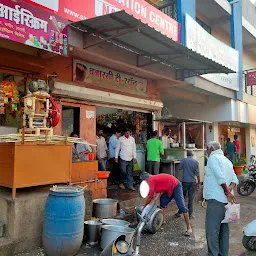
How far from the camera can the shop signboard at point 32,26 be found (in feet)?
15.8

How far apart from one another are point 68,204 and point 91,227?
0.92 meters

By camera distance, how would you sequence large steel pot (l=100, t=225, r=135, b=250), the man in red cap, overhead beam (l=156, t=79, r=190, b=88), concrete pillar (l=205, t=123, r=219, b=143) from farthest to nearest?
concrete pillar (l=205, t=123, r=219, b=143), overhead beam (l=156, t=79, r=190, b=88), the man in red cap, large steel pot (l=100, t=225, r=135, b=250)

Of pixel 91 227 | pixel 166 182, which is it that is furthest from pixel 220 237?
pixel 91 227

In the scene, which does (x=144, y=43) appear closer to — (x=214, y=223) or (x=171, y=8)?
(x=171, y=8)

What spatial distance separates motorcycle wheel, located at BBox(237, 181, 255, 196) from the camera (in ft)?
30.0

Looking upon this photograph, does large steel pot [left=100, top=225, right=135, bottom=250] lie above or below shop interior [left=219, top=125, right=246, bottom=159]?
below

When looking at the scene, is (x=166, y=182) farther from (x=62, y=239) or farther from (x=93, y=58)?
(x=93, y=58)

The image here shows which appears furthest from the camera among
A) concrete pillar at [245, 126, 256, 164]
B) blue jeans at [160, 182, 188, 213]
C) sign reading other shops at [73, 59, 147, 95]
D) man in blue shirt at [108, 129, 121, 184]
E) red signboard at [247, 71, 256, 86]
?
concrete pillar at [245, 126, 256, 164]

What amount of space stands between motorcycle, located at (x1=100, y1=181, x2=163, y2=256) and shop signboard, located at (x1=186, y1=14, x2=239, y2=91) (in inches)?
228

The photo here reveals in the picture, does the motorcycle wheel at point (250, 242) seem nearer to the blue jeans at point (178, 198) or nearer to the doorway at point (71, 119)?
the blue jeans at point (178, 198)

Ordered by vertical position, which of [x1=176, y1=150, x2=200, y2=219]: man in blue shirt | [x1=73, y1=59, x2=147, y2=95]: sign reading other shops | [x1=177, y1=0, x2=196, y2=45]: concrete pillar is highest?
[x1=177, y1=0, x2=196, y2=45]: concrete pillar

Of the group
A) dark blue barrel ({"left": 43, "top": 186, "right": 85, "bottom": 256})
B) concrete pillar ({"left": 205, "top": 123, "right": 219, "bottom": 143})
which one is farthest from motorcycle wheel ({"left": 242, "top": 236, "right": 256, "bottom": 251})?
concrete pillar ({"left": 205, "top": 123, "right": 219, "bottom": 143})

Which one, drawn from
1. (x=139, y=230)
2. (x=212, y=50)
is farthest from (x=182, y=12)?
(x=139, y=230)

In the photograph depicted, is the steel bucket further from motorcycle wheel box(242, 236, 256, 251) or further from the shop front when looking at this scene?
the shop front
